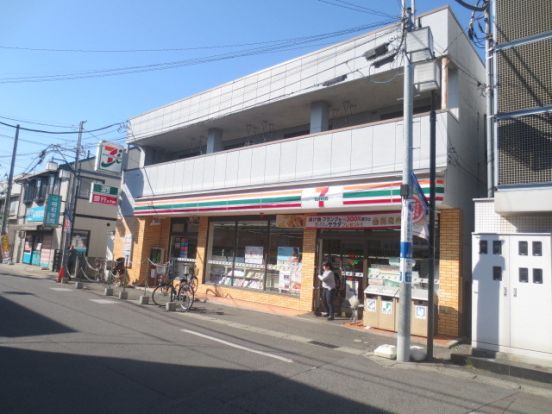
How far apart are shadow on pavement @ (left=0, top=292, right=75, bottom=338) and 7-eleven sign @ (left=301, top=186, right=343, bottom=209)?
289 inches

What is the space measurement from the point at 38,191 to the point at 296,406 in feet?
112

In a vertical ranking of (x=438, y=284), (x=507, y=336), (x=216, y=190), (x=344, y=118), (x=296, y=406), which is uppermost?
(x=344, y=118)

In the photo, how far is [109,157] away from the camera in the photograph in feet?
75.3

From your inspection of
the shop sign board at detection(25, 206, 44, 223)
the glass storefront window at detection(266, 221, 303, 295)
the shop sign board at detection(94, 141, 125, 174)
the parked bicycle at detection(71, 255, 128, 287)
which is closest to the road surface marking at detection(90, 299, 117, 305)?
the parked bicycle at detection(71, 255, 128, 287)

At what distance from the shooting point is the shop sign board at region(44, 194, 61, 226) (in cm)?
2892

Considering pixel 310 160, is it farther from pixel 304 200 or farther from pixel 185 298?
pixel 185 298

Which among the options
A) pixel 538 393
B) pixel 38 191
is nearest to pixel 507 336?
pixel 538 393

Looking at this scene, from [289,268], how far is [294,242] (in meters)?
0.93

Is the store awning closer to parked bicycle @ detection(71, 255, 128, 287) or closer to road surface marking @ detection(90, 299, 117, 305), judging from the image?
parked bicycle @ detection(71, 255, 128, 287)

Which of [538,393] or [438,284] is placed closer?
[538,393]

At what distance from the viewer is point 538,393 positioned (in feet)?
22.8

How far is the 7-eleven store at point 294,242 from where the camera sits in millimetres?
11766

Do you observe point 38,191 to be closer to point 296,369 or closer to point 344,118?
point 344,118

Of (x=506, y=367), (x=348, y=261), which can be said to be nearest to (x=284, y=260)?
(x=348, y=261)
